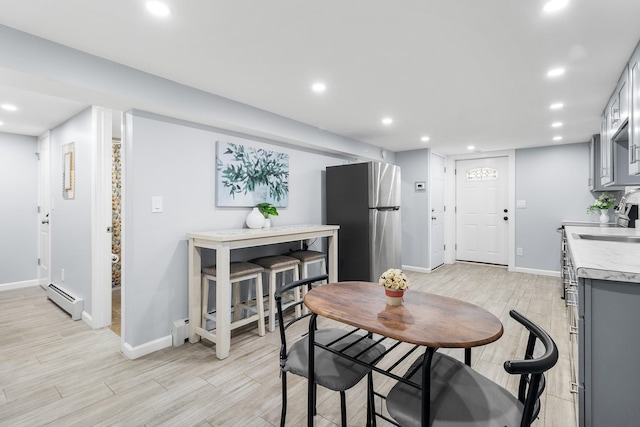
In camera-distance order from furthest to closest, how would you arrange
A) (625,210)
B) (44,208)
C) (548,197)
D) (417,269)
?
(417,269), (548,197), (44,208), (625,210)

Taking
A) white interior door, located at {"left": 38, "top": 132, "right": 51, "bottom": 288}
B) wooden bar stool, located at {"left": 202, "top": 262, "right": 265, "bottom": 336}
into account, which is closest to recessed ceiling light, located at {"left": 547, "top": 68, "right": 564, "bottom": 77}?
wooden bar stool, located at {"left": 202, "top": 262, "right": 265, "bottom": 336}

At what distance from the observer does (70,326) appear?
9.88 feet

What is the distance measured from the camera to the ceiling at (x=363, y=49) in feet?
5.10

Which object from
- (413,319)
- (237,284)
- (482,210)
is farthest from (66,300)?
(482,210)

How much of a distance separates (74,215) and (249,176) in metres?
1.93

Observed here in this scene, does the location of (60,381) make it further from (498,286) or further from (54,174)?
(498,286)

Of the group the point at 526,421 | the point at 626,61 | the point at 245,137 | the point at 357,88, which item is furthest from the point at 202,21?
the point at 626,61

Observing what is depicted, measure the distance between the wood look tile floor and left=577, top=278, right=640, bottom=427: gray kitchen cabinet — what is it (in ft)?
1.71

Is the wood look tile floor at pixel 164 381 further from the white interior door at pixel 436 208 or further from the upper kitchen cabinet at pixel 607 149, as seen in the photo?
the white interior door at pixel 436 208

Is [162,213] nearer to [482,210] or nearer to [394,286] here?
[394,286]

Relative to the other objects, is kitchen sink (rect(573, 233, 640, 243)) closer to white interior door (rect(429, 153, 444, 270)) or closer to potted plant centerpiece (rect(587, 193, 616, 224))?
potted plant centerpiece (rect(587, 193, 616, 224))

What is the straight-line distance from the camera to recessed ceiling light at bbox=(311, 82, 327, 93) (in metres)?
2.51

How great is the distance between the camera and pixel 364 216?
12.8 ft

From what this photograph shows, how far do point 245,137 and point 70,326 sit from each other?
100 inches
